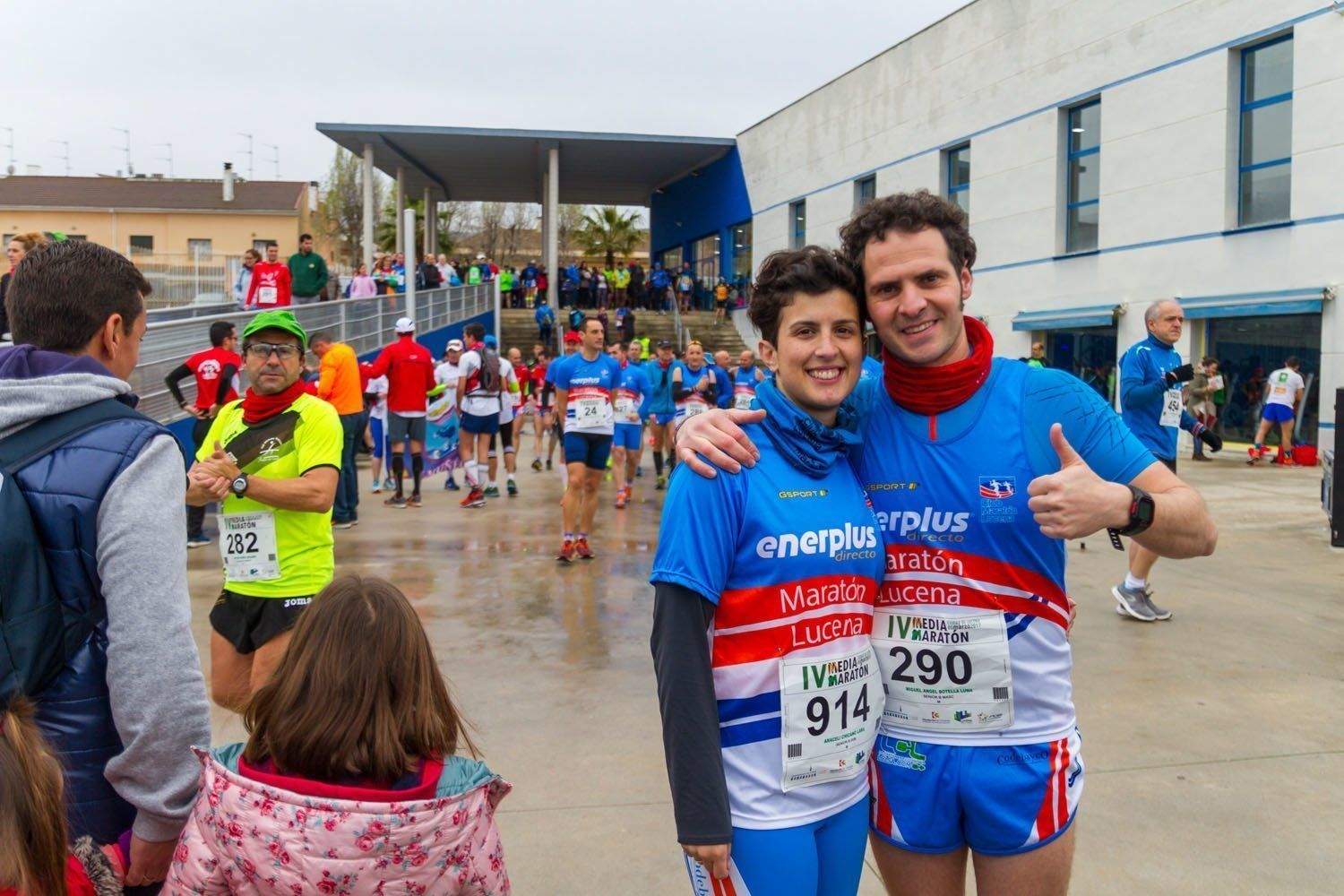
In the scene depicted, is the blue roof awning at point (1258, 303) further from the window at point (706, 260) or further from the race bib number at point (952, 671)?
the window at point (706, 260)

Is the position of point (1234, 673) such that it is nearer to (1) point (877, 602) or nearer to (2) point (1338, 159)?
(1) point (877, 602)

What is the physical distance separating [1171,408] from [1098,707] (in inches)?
105

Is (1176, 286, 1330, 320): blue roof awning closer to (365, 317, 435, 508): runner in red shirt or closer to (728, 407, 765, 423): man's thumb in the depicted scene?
(365, 317, 435, 508): runner in red shirt

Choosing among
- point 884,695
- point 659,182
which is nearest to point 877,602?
point 884,695

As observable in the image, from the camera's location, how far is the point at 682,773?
204cm

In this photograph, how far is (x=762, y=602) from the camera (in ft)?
7.06

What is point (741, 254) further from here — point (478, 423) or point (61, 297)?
point (61, 297)

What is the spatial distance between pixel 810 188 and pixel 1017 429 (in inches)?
1204

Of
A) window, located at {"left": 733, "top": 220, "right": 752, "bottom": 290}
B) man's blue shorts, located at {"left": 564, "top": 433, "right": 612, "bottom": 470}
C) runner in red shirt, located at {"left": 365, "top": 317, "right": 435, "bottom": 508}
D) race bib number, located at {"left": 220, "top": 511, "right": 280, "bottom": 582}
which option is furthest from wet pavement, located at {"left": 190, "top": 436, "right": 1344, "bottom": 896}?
window, located at {"left": 733, "top": 220, "right": 752, "bottom": 290}

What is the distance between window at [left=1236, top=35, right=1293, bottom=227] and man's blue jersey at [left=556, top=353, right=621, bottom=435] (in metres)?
12.9

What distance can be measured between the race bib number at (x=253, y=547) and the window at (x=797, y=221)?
29.6 metres

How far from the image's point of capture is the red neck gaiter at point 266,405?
163 inches

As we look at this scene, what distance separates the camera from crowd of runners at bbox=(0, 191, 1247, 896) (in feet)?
6.63

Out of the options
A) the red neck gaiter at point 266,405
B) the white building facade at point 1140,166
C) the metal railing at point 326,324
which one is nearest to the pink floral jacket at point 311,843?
the red neck gaiter at point 266,405
